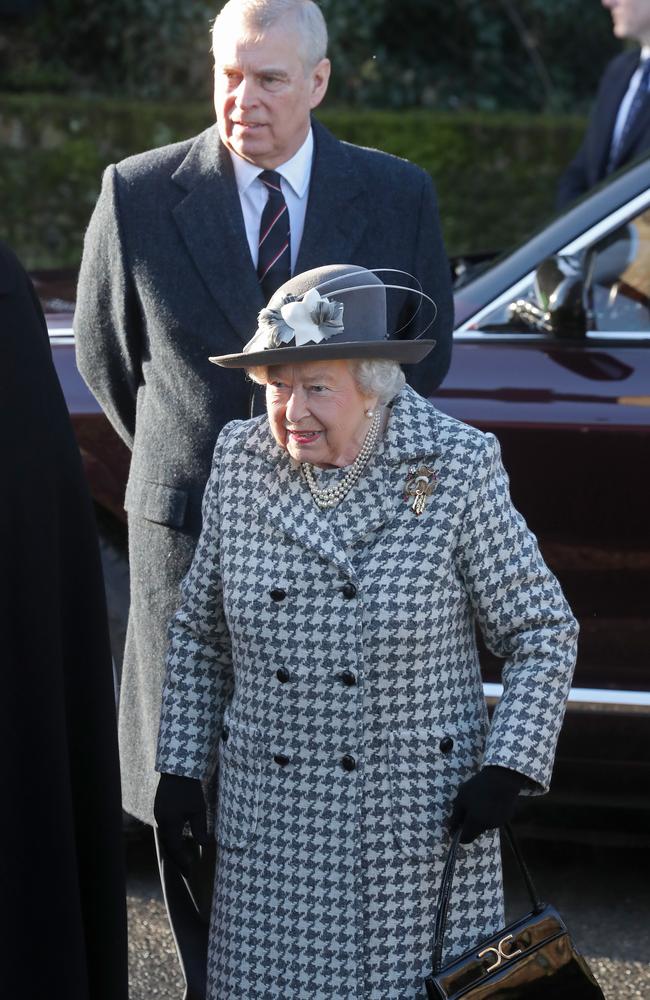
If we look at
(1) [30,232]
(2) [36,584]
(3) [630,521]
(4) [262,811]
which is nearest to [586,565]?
(3) [630,521]

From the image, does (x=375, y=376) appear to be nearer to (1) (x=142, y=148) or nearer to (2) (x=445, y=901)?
(2) (x=445, y=901)

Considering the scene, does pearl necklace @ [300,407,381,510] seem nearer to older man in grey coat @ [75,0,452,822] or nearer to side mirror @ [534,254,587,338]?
older man in grey coat @ [75,0,452,822]

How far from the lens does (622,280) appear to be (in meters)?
4.05

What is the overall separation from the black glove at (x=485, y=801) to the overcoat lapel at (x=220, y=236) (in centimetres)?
107

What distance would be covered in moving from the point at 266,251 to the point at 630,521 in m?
1.11

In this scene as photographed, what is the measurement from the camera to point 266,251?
3180mm

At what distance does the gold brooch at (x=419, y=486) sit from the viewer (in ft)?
7.92

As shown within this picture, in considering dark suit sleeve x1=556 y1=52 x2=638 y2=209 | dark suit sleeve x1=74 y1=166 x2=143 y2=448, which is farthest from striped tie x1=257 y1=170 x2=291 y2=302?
dark suit sleeve x1=556 y1=52 x2=638 y2=209

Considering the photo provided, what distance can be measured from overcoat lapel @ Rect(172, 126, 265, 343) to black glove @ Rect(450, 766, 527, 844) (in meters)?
1.07

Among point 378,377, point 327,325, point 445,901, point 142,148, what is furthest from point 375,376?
point 142,148

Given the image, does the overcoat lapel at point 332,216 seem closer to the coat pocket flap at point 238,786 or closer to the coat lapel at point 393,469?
the coat lapel at point 393,469

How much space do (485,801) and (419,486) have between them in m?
0.47

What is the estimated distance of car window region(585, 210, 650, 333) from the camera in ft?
13.0

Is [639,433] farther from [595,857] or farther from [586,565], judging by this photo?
[595,857]
